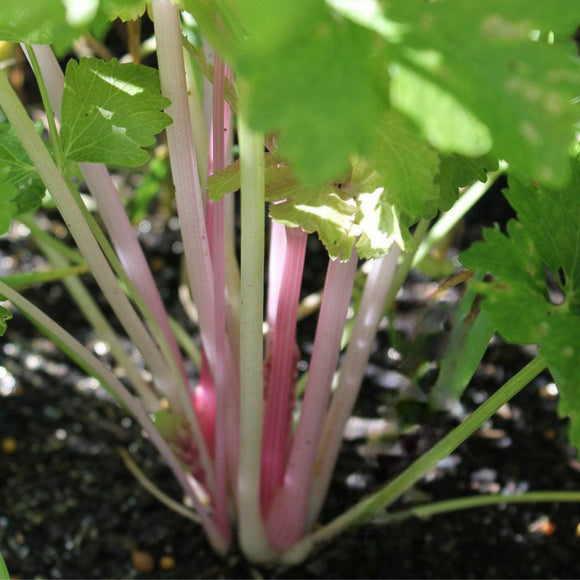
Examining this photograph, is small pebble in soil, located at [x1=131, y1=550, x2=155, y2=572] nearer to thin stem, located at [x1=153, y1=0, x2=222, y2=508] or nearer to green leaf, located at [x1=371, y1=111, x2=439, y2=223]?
thin stem, located at [x1=153, y1=0, x2=222, y2=508]

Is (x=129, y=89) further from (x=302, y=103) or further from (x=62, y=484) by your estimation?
(x=62, y=484)

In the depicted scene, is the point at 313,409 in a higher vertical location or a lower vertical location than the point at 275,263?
lower

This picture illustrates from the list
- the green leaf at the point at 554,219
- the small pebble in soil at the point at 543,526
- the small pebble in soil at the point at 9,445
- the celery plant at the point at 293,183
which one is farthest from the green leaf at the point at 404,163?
the small pebble in soil at the point at 9,445

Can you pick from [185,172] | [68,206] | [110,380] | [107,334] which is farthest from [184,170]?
[107,334]

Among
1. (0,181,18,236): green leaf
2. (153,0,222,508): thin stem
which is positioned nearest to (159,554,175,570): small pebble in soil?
(153,0,222,508): thin stem

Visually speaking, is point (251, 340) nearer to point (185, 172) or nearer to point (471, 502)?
point (185, 172)

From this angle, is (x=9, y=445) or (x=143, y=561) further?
(x=9, y=445)
